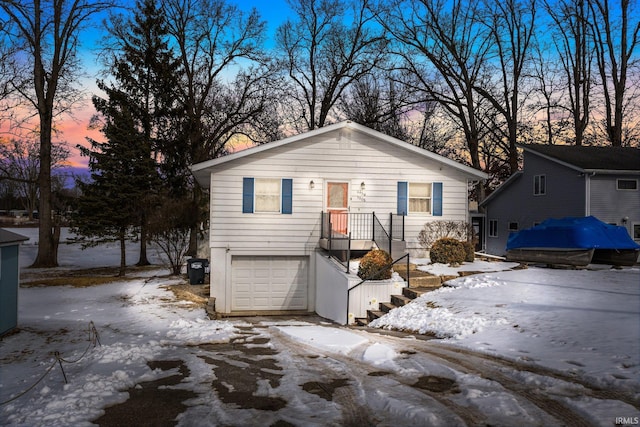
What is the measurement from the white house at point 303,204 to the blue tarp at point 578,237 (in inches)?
116

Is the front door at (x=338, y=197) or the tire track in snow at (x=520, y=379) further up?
the front door at (x=338, y=197)

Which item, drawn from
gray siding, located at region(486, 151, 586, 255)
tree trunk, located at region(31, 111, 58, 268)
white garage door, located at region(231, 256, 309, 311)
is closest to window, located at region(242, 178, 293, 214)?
white garage door, located at region(231, 256, 309, 311)

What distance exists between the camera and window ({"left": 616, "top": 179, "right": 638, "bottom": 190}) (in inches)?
909

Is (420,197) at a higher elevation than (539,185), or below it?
below

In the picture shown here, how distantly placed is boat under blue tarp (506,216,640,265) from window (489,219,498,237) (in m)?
17.0

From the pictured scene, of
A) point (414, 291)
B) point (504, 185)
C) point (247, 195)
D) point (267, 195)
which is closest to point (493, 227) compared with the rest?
point (504, 185)

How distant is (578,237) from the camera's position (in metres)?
13.6

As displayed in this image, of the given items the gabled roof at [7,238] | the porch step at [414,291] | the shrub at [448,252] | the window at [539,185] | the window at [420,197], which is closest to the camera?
the gabled roof at [7,238]

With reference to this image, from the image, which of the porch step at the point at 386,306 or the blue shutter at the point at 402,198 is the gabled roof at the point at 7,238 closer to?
the porch step at the point at 386,306

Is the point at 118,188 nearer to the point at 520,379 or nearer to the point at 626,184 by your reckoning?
the point at 520,379

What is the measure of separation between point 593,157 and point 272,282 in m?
19.0

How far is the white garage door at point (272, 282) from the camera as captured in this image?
16344 millimetres

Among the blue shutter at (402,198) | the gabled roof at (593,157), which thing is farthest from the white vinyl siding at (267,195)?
the gabled roof at (593,157)

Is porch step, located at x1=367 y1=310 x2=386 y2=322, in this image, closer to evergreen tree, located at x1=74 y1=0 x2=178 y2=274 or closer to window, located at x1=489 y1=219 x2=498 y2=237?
evergreen tree, located at x1=74 y1=0 x2=178 y2=274
